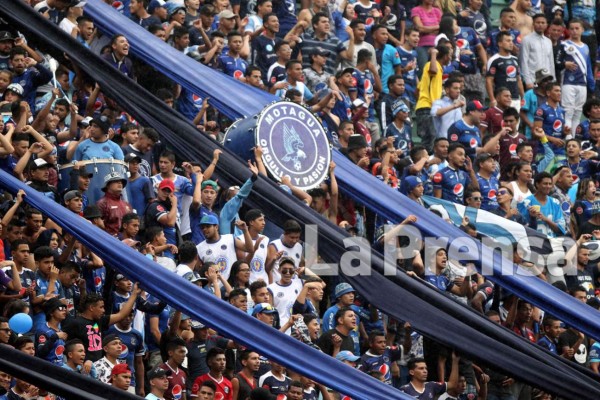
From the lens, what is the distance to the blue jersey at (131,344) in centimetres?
1252

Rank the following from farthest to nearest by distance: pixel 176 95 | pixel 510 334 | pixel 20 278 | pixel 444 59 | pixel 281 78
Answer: pixel 444 59 → pixel 281 78 → pixel 176 95 → pixel 510 334 → pixel 20 278

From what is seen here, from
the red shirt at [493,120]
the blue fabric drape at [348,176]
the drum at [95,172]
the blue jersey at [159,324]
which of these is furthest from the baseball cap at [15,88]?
the red shirt at [493,120]

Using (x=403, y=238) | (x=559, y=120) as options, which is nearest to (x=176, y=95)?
(x=403, y=238)

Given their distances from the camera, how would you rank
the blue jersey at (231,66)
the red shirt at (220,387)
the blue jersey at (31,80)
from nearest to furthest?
the red shirt at (220,387), the blue jersey at (31,80), the blue jersey at (231,66)

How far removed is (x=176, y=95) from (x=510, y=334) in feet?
14.4

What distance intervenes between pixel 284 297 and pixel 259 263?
0.42 metres

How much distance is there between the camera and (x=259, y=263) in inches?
555

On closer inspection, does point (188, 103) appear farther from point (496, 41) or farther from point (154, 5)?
point (496, 41)

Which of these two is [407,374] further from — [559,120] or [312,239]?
[559,120]

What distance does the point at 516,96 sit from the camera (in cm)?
1905

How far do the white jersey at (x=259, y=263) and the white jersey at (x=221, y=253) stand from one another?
0.18m

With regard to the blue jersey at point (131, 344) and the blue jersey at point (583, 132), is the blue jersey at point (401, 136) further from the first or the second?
the blue jersey at point (131, 344)

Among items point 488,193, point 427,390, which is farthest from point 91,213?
point 488,193

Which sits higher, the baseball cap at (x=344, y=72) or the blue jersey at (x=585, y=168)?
the baseball cap at (x=344, y=72)
